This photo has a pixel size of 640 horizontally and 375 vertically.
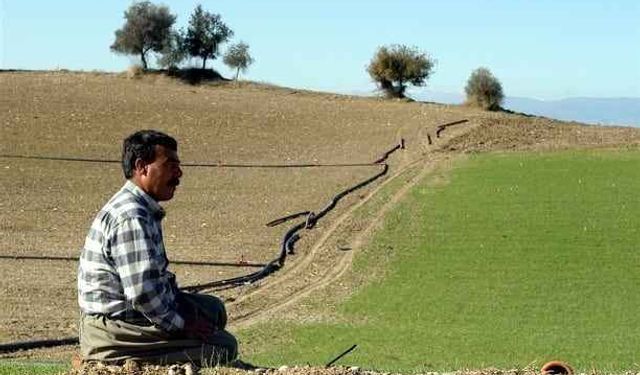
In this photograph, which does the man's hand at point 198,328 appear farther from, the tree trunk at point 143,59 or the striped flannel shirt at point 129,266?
the tree trunk at point 143,59

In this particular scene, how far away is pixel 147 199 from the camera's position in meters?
5.40

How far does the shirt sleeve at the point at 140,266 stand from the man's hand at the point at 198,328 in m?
0.29

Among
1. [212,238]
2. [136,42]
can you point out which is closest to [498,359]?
[212,238]

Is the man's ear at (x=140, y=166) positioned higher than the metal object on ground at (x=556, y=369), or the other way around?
the man's ear at (x=140, y=166)

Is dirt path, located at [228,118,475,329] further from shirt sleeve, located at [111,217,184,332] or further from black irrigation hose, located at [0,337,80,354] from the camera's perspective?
shirt sleeve, located at [111,217,184,332]

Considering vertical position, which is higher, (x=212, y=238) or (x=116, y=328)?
(x=116, y=328)

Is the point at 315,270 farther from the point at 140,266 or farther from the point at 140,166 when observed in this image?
the point at 140,266

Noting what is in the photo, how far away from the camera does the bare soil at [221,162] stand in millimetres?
16328

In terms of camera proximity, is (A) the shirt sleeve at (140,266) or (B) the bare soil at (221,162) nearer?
(A) the shirt sleeve at (140,266)

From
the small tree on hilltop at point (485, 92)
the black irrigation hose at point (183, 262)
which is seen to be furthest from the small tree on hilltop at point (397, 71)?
the black irrigation hose at point (183, 262)

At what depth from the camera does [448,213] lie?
21375 millimetres

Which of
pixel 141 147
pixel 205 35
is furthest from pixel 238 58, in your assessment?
pixel 141 147

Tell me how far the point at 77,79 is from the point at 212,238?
22970 mm

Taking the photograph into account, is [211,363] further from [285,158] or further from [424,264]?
[285,158]
